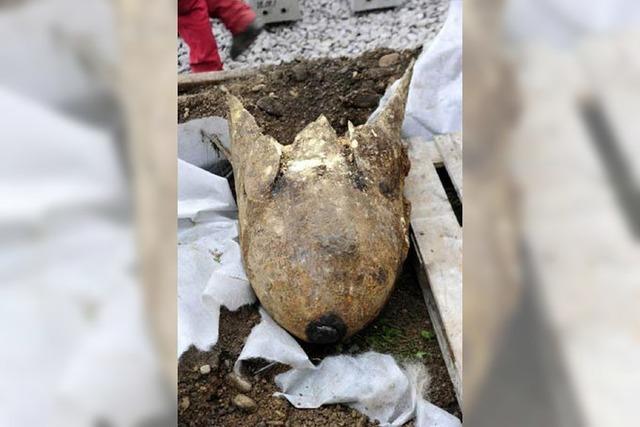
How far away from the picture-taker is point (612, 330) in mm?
583

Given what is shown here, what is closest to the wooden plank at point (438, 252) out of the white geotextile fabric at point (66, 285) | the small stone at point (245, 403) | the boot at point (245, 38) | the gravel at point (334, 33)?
the small stone at point (245, 403)

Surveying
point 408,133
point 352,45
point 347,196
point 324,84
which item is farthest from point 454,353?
point 352,45

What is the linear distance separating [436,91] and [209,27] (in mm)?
1220

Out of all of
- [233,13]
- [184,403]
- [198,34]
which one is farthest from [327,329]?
[233,13]

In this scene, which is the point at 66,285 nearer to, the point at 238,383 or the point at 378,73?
the point at 238,383

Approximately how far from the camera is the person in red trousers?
138 inches

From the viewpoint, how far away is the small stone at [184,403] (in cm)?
209

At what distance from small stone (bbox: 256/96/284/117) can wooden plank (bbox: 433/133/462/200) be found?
2.30 feet

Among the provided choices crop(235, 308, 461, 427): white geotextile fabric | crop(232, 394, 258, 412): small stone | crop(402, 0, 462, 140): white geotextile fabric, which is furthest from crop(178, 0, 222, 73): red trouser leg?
crop(232, 394, 258, 412): small stone

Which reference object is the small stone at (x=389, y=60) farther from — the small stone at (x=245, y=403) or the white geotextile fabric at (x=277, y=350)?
the small stone at (x=245, y=403)

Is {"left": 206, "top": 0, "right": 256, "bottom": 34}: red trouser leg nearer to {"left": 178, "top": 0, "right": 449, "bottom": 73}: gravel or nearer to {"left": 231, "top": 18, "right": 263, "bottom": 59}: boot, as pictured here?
{"left": 231, "top": 18, "right": 263, "bottom": 59}: boot

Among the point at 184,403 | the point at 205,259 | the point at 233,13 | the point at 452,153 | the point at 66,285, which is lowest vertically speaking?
the point at 184,403

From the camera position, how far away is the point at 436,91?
3.08 m

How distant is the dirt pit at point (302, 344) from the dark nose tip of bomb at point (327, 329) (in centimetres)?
10
